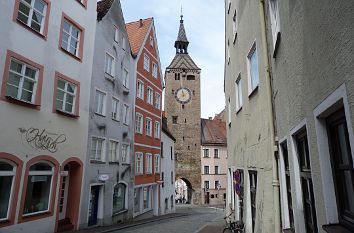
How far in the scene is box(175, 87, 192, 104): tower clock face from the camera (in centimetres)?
5512

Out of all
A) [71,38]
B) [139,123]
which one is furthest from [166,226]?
[71,38]

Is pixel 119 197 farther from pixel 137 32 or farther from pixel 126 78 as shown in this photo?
pixel 137 32

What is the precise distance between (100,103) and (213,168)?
133 ft

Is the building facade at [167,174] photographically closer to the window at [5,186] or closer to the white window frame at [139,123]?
the white window frame at [139,123]

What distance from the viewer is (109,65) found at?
19188 millimetres

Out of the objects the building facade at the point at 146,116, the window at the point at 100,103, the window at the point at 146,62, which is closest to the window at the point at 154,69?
the building facade at the point at 146,116

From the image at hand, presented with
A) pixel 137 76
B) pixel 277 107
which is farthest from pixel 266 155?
pixel 137 76

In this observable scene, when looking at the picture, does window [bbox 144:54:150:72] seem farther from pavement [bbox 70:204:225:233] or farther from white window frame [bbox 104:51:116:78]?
pavement [bbox 70:204:225:233]

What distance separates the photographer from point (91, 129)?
16109mm

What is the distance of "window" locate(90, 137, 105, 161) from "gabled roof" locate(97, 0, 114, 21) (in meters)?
7.47

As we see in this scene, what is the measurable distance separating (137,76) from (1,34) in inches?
540

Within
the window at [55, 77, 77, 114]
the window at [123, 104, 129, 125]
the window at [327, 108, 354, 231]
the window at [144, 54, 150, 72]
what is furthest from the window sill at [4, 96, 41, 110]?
the window at [144, 54, 150, 72]

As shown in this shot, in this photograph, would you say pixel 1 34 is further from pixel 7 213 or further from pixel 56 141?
pixel 7 213

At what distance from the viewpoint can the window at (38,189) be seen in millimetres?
11484
